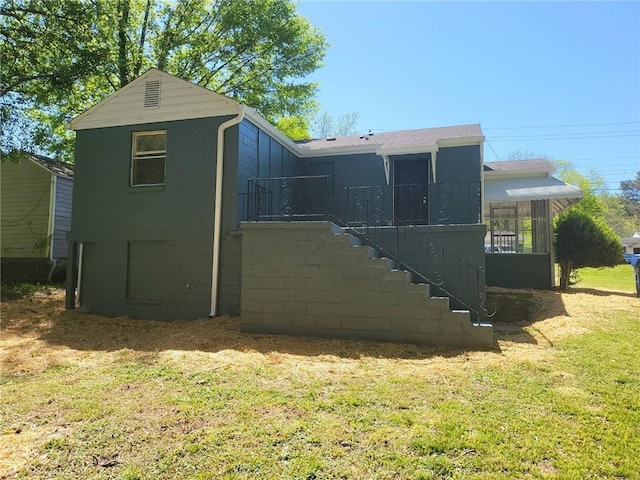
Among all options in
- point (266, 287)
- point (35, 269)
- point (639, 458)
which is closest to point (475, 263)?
point (266, 287)

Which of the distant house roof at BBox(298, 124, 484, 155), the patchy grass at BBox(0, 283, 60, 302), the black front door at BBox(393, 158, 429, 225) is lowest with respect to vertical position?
the patchy grass at BBox(0, 283, 60, 302)

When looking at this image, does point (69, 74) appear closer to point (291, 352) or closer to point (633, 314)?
point (291, 352)

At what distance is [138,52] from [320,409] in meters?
16.0

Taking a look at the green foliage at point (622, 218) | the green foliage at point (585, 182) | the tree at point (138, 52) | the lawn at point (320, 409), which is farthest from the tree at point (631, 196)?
the lawn at point (320, 409)

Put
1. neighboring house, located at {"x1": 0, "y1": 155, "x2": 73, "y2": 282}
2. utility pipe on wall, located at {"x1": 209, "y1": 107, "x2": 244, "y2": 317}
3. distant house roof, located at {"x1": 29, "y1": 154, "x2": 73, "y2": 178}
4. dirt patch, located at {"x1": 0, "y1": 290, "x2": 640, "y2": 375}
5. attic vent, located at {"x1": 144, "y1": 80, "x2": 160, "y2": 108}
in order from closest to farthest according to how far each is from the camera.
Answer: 1. dirt patch, located at {"x1": 0, "y1": 290, "x2": 640, "y2": 375}
2. utility pipe on wall, located at {"x1": 209, "y1": 107, "x2": 244, "y2": 317}
3. attic vent, located at {"x1": 144, "y1": 80, "x2": 160, "y2": 108}
4. neighboring house, located at {"x1": 0, "y1": 155, "x2": 73, "y2": 282}
5. distant house roof, located at {"x1": 29, "y1": 154, "x2": 73, "y2": 178}

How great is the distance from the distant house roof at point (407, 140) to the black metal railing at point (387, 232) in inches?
38.6

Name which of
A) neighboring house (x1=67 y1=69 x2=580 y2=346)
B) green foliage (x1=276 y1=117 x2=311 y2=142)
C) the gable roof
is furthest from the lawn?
green foliage (x1=276 y1=117 x2=311 y2=142)

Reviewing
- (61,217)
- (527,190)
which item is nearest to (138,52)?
(61,217)

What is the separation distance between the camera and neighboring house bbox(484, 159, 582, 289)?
1101cm

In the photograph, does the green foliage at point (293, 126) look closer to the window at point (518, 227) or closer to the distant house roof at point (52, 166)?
the distant house roof at point (52, 166)

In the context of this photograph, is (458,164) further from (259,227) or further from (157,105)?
(157,105)

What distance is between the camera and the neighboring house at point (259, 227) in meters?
6.32

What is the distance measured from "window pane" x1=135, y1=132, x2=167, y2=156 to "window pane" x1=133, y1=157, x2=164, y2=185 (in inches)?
7.8

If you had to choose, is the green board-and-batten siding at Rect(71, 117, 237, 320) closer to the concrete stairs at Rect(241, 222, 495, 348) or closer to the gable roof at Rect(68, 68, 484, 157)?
the gable roof at Rect(68, 68, 484, 157)
